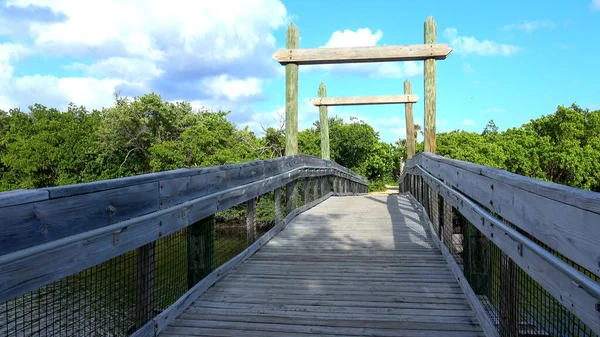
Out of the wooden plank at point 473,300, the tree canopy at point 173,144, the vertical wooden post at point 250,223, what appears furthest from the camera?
the tree canopy at point 173,144

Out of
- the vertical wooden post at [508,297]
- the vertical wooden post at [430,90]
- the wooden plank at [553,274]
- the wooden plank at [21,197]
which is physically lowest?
the vertical wooden post at [508,297]

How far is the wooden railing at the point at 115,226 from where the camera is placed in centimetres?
155

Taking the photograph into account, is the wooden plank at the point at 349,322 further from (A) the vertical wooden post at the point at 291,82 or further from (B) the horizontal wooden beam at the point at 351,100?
(B) the horizontal wooden beam at the point at 351,100

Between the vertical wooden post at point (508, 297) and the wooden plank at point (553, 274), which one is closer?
the wooden plank at point (553, 274)

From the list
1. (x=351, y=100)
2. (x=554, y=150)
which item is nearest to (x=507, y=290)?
(x=351, y=100)

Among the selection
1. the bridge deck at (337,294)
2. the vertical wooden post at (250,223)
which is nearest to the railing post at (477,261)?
the bridge deck at (337,294)

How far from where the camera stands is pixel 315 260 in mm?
4184

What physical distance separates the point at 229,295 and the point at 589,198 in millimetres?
2509

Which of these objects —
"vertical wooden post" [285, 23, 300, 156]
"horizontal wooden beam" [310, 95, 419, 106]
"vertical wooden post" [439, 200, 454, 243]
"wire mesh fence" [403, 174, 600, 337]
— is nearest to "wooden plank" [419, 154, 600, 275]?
"wire mesh fence" [403, 174, 600, 337]

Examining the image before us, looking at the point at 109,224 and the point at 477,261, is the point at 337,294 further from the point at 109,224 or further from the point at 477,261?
the point at 109,224

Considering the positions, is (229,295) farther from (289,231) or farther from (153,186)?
(289,231)

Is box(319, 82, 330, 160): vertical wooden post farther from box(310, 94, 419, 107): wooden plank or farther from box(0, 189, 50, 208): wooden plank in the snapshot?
box(0, 189, 50, 208): wooden plank

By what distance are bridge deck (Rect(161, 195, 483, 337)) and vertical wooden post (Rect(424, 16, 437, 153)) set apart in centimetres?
323

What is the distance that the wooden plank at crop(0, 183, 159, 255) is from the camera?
1.54 meters
